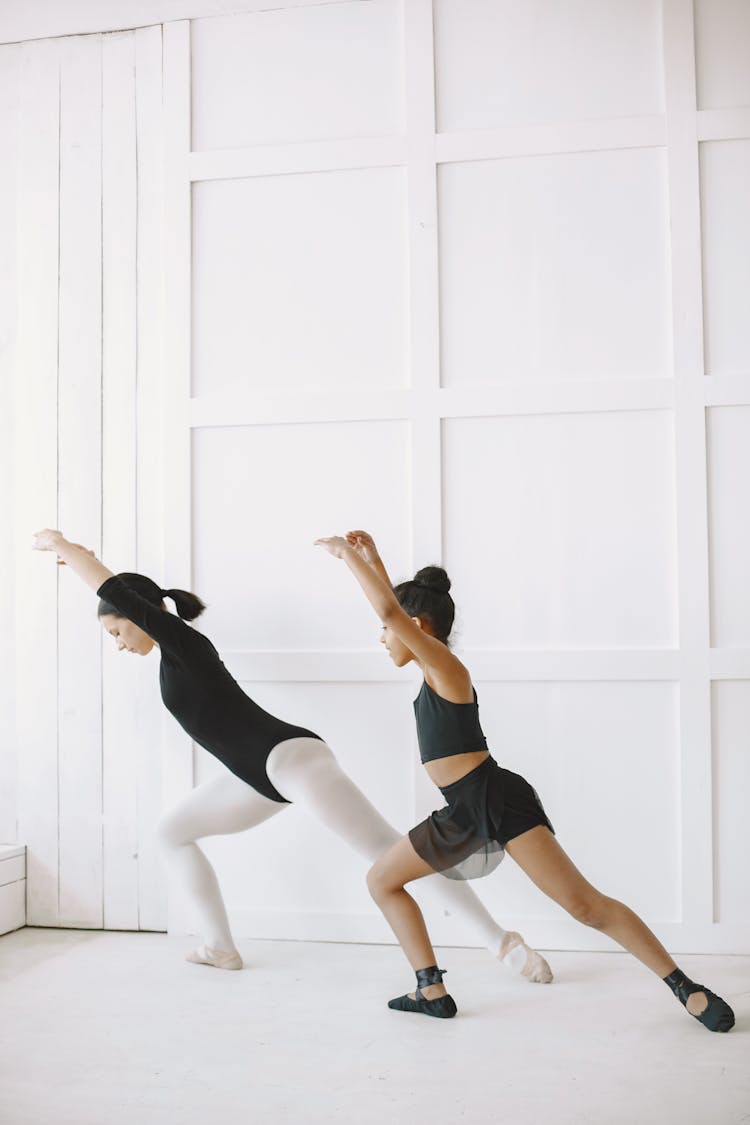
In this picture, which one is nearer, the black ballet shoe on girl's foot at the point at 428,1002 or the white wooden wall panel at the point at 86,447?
the black ballet shoe on girl's foot at the point at 428,1002

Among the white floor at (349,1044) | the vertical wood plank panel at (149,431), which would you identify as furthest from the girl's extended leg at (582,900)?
the vertical wood plank panel at (149,431)

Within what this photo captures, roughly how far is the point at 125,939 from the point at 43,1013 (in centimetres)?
69

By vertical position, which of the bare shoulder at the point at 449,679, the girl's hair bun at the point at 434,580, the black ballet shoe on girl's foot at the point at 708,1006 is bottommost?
the black ballet shoe on girl's foot at the point at 708,1006

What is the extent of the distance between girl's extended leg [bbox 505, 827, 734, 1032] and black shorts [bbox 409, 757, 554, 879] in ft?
0.13

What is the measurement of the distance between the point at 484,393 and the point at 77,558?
1326 mm

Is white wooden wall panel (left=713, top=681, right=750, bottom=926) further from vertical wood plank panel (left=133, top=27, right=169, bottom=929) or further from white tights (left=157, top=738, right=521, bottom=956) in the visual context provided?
vertical wood plank panel (left=133, top=27, right=169, bottom=929)

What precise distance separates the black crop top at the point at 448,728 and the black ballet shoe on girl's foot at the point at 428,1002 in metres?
0.53

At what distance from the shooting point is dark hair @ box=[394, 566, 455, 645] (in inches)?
101

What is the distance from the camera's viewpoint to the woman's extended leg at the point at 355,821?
2.73 meters

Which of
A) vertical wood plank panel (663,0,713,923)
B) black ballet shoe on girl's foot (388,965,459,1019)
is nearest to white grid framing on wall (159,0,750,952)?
vertical wood plank panel (663,0,713,923)

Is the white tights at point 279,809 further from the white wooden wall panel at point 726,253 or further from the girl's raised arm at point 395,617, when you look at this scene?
the white wooden wall panel at point 726,253

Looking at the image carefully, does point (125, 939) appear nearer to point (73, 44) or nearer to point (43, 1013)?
point (43, 1013)

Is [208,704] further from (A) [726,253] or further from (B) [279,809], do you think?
(A) [726,253]

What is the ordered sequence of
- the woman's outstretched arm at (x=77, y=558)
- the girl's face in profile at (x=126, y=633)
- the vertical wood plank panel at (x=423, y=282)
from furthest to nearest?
the vertical wood plank panel at (x=423, y=282), the girl's face in profile at (x=126, y=633), the woman's outstretched arm at (x=77, y=558)
